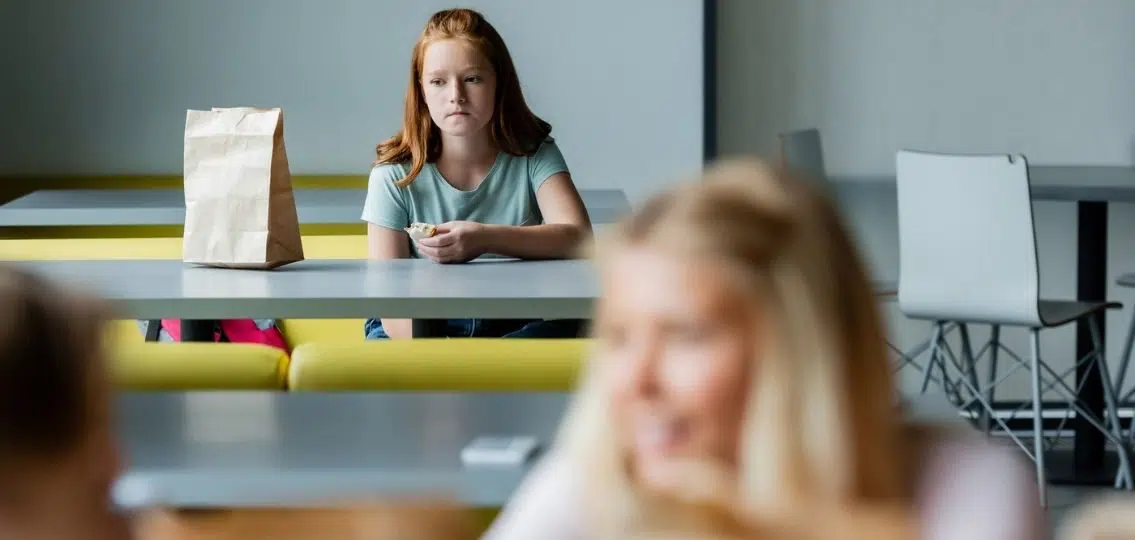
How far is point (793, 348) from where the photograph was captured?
83 cm

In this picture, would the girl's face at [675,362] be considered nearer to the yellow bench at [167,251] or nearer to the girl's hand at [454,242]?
the girl's hand at [454,242]

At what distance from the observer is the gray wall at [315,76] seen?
491 centimetres

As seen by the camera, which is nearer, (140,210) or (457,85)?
(457,85)

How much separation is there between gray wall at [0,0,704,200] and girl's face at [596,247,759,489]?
4.06 metres

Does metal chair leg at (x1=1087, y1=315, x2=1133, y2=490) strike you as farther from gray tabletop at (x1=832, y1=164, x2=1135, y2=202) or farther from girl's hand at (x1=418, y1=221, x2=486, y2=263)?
girl's hand at (x1=418, y1=221, x2=486, y2=263)

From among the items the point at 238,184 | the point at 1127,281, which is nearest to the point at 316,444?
the point at 238,184

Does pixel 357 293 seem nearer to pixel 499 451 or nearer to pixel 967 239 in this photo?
pixel 499 451

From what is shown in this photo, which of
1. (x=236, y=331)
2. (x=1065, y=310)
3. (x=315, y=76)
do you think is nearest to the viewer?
(x=236, y=331)

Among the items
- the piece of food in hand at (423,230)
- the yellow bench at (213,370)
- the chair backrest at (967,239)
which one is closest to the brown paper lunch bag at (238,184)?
the piece of food in hand at (423,230)

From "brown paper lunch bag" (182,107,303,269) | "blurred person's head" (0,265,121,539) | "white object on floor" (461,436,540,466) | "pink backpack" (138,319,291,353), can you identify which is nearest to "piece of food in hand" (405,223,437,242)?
"brown paper lunch bag" (182,107,303,269)

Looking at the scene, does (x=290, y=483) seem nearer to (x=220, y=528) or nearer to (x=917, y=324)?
(x=220, y=528)

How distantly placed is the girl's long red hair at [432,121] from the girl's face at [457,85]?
0.03 meters

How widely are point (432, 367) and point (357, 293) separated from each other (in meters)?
0.38

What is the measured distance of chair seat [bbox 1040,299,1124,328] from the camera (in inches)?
154
